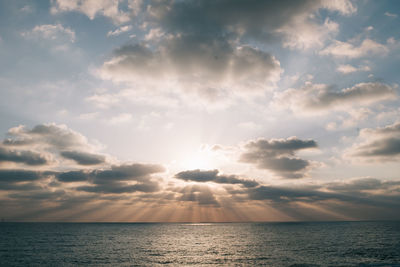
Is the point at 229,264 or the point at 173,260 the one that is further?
the point at 173,260

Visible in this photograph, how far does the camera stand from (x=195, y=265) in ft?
200

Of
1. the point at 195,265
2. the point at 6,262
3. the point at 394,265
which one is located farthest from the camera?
the point at 6,262

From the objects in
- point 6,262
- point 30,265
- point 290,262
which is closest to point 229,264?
point 290,262

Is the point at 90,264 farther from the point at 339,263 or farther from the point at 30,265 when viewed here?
the point at 339,263

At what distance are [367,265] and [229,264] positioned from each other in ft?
101

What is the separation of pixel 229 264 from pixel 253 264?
5538 millimetres

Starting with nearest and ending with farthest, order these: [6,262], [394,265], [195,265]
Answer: [394,265] → [195,265] → [6,262]

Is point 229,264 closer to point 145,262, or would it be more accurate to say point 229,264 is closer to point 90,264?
point 145,262

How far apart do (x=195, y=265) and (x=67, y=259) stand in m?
34.4

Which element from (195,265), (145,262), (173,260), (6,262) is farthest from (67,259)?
(195,265)

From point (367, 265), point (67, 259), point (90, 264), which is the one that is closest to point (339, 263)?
point (367, 265)

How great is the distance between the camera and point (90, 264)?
204ft

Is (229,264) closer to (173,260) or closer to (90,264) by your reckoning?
(173,260)

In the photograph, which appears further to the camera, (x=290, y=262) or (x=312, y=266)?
(x=290, y=262)
